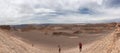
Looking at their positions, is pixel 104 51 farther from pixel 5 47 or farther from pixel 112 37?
pixel 5 47

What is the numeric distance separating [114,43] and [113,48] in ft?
3.16

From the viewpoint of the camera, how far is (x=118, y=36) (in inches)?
1112

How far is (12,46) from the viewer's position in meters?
28.8

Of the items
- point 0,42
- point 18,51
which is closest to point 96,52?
point 18,51

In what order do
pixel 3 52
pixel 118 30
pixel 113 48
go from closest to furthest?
pixel 3 52, pixel 113 48, pixel 118 30

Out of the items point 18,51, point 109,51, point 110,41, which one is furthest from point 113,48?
point 18,51

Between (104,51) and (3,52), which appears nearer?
(3,52)

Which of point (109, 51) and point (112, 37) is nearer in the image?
point (109, 51)

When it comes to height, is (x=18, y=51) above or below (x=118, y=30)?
below

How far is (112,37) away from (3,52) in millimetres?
11357

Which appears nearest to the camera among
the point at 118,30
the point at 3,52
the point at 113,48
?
the point at 3,52

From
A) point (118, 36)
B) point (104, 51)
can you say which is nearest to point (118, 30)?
point (118, 36)

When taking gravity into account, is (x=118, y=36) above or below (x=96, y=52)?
above

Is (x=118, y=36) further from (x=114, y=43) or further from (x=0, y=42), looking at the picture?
(x=0, y=42)
